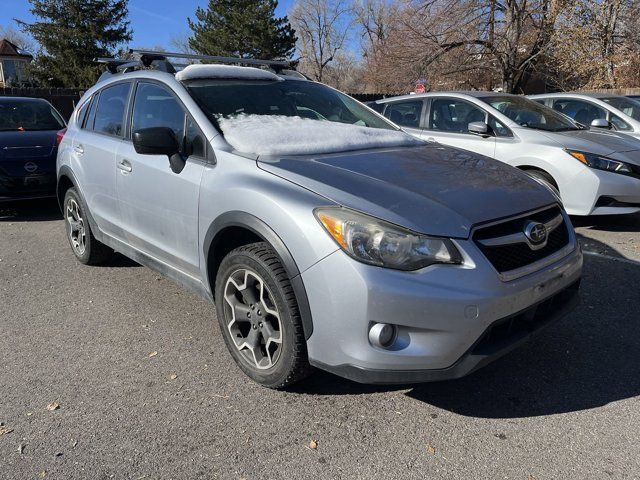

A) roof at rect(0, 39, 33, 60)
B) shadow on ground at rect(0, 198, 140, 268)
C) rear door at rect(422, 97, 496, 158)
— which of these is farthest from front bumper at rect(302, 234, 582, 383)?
roof at rect(0, 39, 33, 60)

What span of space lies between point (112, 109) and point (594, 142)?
199 inches

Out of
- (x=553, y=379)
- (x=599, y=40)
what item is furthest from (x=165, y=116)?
(x=599, y=40)

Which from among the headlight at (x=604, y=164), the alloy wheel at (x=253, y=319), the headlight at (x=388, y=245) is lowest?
the alloy wheel at (x=253, y=319)

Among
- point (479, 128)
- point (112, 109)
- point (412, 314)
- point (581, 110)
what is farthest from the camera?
point (581, 110)

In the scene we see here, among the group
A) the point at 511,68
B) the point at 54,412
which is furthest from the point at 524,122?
the point at 511,68

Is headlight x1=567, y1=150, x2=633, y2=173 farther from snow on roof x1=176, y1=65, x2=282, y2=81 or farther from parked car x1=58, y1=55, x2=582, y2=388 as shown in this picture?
snow on roof x1=176, y1=65, x2=282, y2=81

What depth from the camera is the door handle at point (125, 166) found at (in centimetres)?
377

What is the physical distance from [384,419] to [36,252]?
15.0ft

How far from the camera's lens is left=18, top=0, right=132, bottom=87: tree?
30.1 meters

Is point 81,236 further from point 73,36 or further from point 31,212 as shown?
point 73,36

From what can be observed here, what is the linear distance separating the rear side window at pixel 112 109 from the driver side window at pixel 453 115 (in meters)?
4.25

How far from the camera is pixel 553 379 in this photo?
299 cm

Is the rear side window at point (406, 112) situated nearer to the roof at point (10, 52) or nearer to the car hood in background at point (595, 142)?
the car hood in background at point (595, 142)

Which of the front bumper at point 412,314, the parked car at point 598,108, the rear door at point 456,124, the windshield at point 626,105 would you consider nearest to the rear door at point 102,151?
the front bumper at point 412,314
